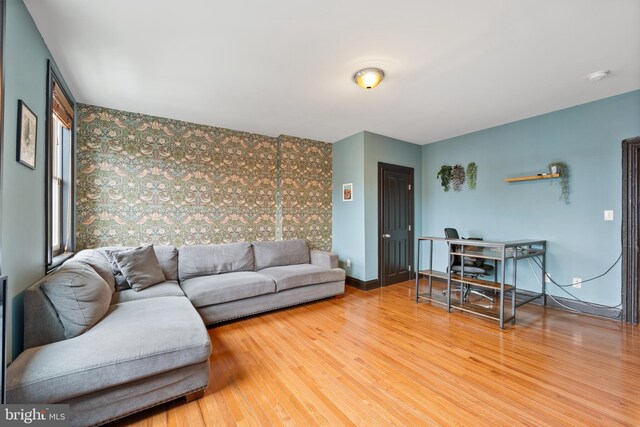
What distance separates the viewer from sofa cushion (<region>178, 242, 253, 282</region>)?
11.1 feet

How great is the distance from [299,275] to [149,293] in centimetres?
167

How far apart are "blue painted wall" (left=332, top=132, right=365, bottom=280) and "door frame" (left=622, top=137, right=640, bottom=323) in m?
3.00

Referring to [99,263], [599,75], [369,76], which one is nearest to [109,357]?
[99,263]

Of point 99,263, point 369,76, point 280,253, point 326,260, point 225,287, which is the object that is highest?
point 369,76

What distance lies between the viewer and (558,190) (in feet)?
11.4

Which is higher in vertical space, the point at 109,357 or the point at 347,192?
the point at 347,192

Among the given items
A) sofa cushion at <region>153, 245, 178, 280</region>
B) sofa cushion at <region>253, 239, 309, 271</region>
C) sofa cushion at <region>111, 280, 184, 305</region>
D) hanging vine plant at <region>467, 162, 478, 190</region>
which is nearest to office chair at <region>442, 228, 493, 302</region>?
hanging vine plant at <region>467, 162, 478, 190</region>

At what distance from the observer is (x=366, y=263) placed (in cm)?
432

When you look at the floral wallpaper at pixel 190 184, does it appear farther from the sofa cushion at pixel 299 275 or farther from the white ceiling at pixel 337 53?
the sofa cushion at pixel 299 275

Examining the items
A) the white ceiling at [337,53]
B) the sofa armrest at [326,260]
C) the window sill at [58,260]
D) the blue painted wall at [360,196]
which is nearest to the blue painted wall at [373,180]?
the blue painted wall at [360,196]

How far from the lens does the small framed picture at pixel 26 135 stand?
168 centimetres

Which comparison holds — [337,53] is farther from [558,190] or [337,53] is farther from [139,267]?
[558,190]

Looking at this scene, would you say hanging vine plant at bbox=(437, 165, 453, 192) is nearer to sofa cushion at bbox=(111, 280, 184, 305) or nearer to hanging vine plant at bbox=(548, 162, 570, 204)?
hanging vine plant at bbox=(548, 162, 570, 204)

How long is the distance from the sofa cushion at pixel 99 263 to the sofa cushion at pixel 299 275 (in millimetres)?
1611
